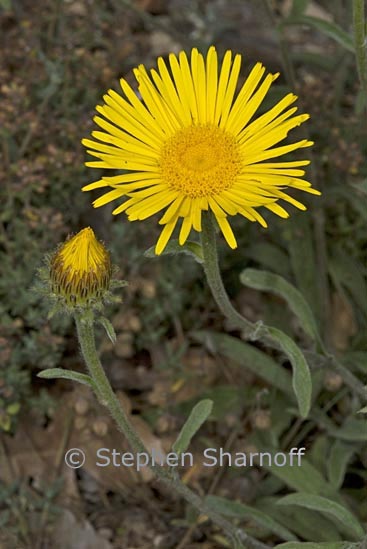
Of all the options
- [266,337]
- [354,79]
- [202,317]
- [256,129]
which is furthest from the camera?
[354,79]

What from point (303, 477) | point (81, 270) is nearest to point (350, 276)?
point (303, 477)

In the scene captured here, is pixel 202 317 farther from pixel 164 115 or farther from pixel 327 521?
pixel 164 115

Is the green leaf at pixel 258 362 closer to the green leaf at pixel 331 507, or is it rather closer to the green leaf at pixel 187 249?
the green leaf at pixel 331 507

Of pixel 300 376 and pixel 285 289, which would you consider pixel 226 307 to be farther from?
pixel 285 289

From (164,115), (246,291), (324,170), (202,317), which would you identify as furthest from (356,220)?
(164,115)

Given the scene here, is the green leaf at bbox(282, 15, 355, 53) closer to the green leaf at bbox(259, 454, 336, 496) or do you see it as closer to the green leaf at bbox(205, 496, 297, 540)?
the green leaf at bbox(259, 454, 336, 496)

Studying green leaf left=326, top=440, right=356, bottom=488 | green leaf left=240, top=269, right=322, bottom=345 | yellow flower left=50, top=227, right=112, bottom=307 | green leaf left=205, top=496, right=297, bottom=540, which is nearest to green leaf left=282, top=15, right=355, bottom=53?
green leaf left=240, top=269, right=322, bottom=345
